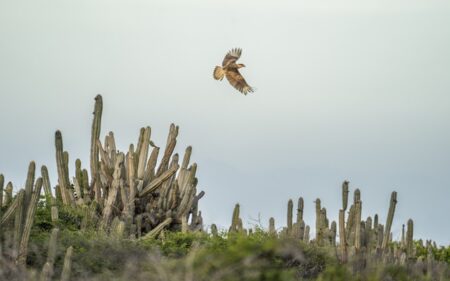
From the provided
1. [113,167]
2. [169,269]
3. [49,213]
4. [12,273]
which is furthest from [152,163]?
[169,269]

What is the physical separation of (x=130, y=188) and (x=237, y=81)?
517 centimetres

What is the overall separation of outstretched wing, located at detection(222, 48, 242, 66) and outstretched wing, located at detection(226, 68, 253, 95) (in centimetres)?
23

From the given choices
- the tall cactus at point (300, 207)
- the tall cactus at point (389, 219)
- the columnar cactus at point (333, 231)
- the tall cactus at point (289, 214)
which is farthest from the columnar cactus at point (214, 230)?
the tall cactus at point (389, 219)

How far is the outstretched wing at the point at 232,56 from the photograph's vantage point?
25.8 meters

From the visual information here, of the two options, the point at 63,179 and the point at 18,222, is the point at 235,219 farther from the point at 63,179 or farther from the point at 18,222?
the point at 18,222

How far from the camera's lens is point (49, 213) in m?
21.2

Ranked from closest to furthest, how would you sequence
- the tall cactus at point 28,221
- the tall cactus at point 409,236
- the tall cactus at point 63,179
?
1. the tall cactus at point 28,221
2. the tall cactus at point 63,179
3. the tall cactus at point 409,236

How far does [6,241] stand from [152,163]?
21.3ft

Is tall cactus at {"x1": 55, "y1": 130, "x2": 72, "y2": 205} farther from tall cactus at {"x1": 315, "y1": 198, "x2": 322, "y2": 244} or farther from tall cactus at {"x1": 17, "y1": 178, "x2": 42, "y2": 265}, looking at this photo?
tall cactus at {"x1": 17, "y1": 178, "x2": 42, "y2": 265}

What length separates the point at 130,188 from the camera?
22141 mm

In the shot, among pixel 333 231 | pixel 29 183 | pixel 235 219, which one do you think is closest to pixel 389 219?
pixel 333 231

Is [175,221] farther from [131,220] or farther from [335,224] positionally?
[335,224]

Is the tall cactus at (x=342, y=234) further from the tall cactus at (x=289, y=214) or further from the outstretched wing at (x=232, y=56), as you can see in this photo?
the outstretched wing at (x=232, y=56)

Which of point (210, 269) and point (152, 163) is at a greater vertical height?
point (152, 163)
